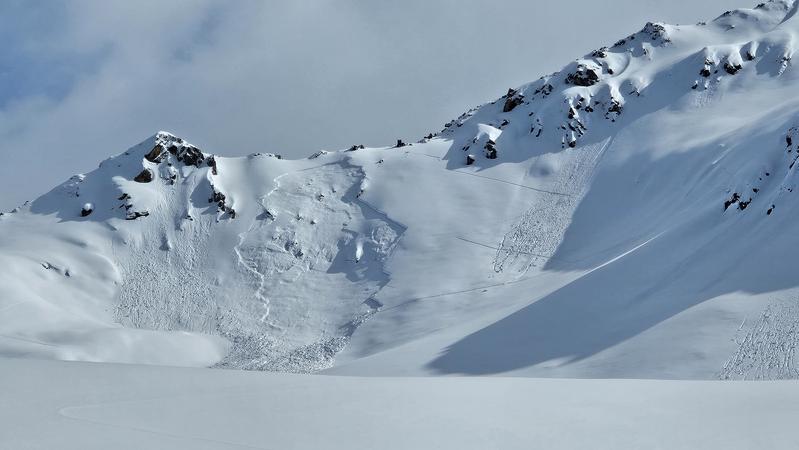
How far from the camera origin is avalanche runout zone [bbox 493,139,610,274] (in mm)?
64562

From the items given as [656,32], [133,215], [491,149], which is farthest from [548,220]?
[656,32]

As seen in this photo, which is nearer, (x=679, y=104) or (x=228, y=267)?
(x=228, y=267)

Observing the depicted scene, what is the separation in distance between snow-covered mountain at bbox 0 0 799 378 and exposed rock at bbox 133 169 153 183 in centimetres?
30

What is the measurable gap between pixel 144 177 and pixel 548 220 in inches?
1954

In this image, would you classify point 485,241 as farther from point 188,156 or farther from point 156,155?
point 156,155

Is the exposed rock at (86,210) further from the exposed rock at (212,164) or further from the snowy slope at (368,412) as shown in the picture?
the snowy slope at (368,412)

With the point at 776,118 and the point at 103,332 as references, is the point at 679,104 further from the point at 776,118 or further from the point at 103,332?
the point at 103,332

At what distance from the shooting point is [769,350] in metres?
30.3

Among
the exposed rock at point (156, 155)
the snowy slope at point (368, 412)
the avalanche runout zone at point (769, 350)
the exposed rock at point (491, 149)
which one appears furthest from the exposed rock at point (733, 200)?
the exposed rock at point (156, 155)

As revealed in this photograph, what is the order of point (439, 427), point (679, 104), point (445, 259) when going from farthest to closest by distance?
point (679, 104) < point (445, 259) < point (439, 427)

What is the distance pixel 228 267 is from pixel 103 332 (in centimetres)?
1720

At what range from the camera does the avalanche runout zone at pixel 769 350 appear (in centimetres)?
2898

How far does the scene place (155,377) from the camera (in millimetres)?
11039

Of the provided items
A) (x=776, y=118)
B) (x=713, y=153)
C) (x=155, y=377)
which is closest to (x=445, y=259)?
(x=713, y=153)
